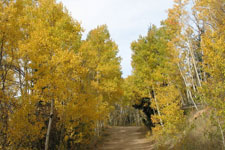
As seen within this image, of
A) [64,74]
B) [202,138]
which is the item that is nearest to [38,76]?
[64,74]

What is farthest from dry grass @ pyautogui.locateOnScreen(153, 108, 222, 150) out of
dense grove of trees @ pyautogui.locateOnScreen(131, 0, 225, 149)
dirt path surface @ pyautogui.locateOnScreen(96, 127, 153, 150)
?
dirt path surface @ pyautogui.locateOnScreen(96, 127, 153, 150)

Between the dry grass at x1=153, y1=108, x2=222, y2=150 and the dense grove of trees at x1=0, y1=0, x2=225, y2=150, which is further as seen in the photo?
the dry grass at x1=153, y1=108, x2=222, y2=150

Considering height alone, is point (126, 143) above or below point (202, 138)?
below

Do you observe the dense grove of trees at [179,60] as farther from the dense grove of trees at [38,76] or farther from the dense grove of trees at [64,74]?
the dense grove of trees at [38,76]

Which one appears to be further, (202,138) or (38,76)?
(202,138)

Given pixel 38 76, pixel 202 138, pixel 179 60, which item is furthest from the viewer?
pixel 179 60

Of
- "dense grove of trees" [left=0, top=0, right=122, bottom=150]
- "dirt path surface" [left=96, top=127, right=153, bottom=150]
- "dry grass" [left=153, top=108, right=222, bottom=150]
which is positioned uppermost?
"dense grove of trees" [left=0, top=0, right=122, bottom=150]

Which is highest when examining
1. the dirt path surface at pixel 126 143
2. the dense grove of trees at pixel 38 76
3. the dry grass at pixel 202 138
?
the dense grove of trees at pixel 38 76

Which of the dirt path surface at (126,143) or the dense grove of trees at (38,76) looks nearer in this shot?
the dense grove of trees at (38,76)

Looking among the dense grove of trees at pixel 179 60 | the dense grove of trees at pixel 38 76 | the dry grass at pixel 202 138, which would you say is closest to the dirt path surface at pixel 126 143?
the dense grove of trees at pixel 179 60

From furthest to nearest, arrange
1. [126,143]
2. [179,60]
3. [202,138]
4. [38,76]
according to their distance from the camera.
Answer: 1. [126,143]
2. [179,60]
3. [202,138]
4. [38,76]

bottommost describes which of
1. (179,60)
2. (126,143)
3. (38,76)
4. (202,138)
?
(126,143)

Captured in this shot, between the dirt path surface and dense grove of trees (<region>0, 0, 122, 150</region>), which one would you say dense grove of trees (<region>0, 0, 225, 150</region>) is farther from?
the dirt path surface

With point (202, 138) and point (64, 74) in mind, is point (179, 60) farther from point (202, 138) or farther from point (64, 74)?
point (64, 74)
